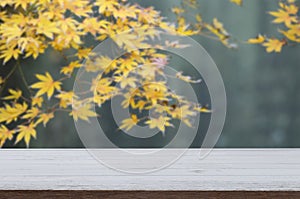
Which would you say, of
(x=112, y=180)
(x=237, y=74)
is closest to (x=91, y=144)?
(x=112, y=180)

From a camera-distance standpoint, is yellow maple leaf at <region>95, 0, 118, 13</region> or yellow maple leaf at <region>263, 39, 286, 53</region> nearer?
yellow maple leaf at <region>95, 0, 118, 13</region>

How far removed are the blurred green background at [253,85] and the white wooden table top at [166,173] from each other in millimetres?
1287

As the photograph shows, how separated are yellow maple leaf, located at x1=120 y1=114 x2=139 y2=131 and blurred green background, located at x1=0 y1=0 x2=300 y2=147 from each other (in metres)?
0.14

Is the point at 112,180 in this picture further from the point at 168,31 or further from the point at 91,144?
the point at 168,31

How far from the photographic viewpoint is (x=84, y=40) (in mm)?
2287

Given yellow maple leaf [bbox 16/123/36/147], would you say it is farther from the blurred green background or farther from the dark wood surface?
the dark wood surface

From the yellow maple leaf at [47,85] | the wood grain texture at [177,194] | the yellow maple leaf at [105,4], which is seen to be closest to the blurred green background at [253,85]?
the yellow maple leaf at [47,85]

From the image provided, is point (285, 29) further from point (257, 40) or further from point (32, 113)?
point (32, 113)

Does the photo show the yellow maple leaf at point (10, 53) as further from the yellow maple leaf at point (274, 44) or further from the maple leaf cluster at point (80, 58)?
the yellow maple leaf at point (274, 44)

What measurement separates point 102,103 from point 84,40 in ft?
1.05

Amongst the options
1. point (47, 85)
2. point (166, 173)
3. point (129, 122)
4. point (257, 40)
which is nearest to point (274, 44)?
point (257, 40)

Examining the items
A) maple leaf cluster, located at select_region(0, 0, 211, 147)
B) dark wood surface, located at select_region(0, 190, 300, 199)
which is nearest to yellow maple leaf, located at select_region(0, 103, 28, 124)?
maple leaf cluster, located at select_region(0, 0, 211, 147)

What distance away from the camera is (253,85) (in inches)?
91.4

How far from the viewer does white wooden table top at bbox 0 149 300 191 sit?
688mm
